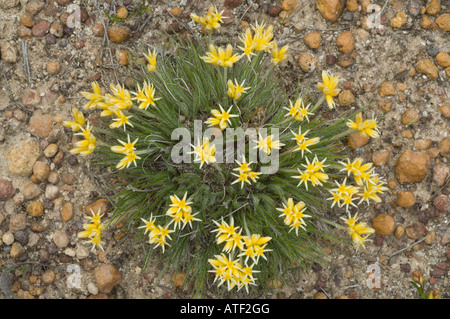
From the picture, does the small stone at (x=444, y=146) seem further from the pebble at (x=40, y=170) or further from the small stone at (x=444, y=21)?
the pebble at (x=40, y=170)

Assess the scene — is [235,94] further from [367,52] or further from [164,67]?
[367,52]

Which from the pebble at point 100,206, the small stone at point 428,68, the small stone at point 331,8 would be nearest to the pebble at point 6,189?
the pebble at point 100,206

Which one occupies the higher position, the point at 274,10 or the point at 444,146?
the point at 274,10

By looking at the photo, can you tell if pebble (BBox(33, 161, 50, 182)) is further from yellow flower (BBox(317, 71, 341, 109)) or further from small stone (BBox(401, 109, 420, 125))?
small stone (BBox(401, 109, 420, 125))

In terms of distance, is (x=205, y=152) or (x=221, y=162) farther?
(x=221, y=162)

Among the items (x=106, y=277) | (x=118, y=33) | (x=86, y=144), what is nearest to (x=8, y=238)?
(x=106, y=277)

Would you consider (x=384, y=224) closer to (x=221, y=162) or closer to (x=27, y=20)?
(x=221, y=162)


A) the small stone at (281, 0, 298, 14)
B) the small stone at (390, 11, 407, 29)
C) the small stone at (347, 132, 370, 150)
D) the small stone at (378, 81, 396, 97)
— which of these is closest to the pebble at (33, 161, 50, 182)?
the small stone at (281, 0, 298, 14)
